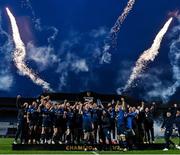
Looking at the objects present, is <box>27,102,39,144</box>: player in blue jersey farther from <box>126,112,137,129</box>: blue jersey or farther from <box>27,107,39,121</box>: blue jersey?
<box>126,112,137,129</box>: blue jersey

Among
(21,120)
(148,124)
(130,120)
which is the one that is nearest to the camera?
(130,120)

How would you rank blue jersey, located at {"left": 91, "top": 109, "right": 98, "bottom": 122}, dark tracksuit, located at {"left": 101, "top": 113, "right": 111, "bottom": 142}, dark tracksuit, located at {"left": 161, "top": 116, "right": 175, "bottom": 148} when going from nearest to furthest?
dark tracksuit, located at {"left": 161, "top": 116, "right": 175, "bottom": 148} → dark tracksuit, located at {"left": 101, "top": 113, "right": 111, "bottom": 142} → blue jersey, located at {"left": 91, "top": 109, "right": 98, "bottom": 122}

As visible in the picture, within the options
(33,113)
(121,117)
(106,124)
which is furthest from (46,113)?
(121,117)

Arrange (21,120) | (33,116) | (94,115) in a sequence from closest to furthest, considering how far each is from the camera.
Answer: (94,115), (21,120), (33,116)

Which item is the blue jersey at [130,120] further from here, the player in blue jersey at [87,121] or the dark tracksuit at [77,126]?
the dark tracksuit at [77,126]

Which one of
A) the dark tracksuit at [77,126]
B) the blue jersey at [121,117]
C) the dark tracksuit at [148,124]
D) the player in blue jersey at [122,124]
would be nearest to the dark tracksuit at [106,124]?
the player in blue jersey at [122,124]

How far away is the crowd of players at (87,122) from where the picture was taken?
25.0 m

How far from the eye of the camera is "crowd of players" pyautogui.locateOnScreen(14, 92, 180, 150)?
81.9 feet

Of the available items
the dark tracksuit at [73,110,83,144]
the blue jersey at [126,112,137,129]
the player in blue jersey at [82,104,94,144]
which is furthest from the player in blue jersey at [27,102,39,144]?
the blue jersey at [126,112,137,129]

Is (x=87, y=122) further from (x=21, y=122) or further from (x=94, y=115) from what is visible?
(x=21, y=122)

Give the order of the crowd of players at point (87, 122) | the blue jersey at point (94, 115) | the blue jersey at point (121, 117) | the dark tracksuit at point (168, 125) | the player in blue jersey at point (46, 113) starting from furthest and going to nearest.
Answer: the player in blue jersey at point (46, 113) → the blue jersey at point (94, 115) → the dark tracksuit at point (168, 125) → the crowd of players at point (87, 122) → the blue jersey at point (121, 117)

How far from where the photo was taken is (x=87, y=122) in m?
25.4

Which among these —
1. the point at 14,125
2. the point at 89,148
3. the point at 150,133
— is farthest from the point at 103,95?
the point at 89,148

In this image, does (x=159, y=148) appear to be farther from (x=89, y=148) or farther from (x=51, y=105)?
(x=51, y=105)
